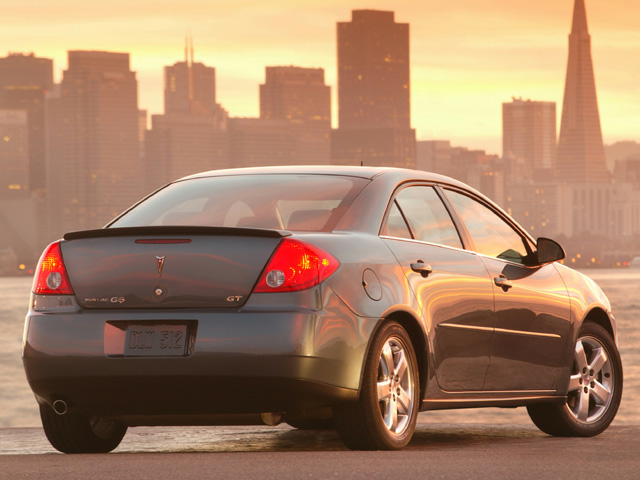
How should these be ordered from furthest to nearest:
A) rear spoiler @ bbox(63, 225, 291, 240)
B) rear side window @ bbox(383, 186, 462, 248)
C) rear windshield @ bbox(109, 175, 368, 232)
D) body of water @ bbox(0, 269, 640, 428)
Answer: body of water @ bbox(0, 269, 640, 428), rear side window @ bbox(383, 186, 462, 248), rear windshield @ bbox(109, 175, 368, 232), rear spoiler @ bbox(63, 225, 291, 240)

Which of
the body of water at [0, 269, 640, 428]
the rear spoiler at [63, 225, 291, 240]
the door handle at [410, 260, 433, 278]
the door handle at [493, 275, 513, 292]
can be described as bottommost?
the body of water at [0, 269, 640, 428]

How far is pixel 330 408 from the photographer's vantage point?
6371 millimetres

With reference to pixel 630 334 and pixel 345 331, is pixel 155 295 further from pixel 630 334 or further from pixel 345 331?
pixel 630 334

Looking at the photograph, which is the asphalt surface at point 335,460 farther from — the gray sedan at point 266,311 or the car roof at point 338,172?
the car roof at point 338,172

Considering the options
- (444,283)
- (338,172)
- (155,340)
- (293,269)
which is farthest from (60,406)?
(444,283)

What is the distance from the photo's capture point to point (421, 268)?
6793 mm

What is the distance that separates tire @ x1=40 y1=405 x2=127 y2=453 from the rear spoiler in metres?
1.04

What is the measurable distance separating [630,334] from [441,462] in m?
124

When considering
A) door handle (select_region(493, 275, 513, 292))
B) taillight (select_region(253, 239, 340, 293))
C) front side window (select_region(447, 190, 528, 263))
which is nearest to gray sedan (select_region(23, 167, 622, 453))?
taillight (select_region(253, 239, 340, 293))

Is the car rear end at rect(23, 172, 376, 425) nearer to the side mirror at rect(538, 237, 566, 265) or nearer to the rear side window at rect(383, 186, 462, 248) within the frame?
the rear side window at rect(383, 186, 462, 248)

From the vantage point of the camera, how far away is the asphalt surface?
18.2 feet

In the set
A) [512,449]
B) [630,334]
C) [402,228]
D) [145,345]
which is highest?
[402,228]

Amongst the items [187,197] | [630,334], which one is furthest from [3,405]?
[187,197]

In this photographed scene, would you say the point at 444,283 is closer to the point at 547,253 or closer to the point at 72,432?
the point at 547,253
